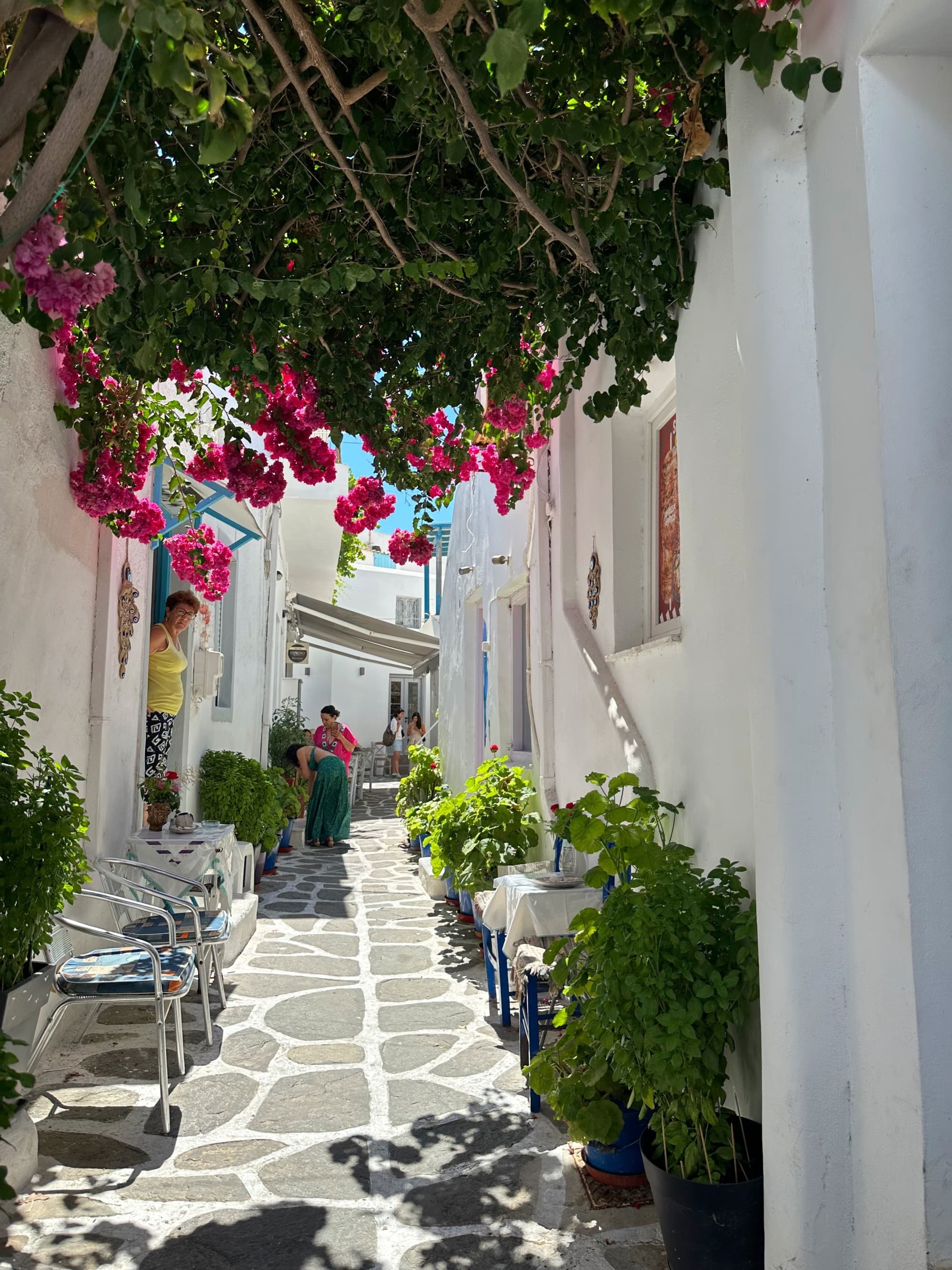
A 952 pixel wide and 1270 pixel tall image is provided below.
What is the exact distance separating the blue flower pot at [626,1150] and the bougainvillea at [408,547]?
3737mm

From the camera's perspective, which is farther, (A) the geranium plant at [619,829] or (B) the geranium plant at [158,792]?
(B) the geranium plant at [158,792]

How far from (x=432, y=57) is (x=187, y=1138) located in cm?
358

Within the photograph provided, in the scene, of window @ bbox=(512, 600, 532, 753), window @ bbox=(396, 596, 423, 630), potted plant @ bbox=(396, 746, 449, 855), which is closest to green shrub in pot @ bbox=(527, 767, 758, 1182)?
window @ bbox=(512, 600, 532, 753)

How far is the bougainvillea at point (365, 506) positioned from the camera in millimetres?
5121

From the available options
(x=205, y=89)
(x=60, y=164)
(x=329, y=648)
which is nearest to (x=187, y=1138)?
(x=60, y=164)

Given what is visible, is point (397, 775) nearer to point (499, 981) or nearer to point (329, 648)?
point (329, 648)

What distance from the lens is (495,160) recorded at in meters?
2.47

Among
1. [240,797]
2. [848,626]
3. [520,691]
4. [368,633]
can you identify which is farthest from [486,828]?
[368,633]

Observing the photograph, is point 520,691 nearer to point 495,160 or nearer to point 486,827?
point 486,827

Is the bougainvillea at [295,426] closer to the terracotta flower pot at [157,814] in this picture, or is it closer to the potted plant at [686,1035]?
the potted plant at [686,1035]

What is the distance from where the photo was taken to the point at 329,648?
1792 cm

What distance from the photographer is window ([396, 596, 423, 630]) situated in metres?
26.7

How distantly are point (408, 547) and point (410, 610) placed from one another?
20.9 m

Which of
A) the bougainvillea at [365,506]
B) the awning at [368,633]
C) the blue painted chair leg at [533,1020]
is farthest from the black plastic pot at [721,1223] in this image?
the awning at [368,633]
